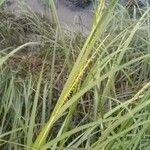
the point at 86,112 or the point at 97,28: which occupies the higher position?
the point at 97,28

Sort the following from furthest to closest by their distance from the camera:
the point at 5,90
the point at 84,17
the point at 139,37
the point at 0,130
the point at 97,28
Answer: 1. the point at 84,17
2. the point at 139,37
3. the point at 5,90
4. the point at 0,130
5. the point at 97,28

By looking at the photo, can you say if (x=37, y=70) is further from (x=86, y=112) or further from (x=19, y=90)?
(x=86, y=112)

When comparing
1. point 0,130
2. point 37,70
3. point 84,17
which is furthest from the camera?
point 84,17

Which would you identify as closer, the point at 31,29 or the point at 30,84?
the point at 30,84

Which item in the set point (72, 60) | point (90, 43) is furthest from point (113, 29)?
point (90, 43)

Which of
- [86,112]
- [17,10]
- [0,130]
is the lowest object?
[86,112]

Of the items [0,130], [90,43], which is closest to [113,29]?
[0,130]
